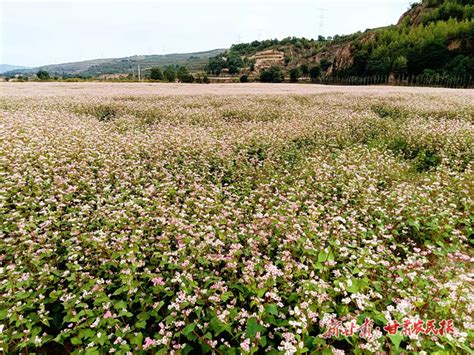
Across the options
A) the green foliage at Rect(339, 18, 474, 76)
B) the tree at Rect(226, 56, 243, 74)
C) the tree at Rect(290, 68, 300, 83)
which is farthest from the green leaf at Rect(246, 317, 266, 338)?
the tree at Rect(226, 56, 243, 74)

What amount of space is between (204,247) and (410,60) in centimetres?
10864

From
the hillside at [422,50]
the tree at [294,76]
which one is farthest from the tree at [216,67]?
the tree at [294,76]

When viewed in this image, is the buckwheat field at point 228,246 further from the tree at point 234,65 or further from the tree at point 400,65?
the tree at point 234,65

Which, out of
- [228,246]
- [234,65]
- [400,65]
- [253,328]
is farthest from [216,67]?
[253,328]

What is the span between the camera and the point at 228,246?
15.5 feet

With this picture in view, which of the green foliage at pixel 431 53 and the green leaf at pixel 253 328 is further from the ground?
the green foliage at pixel 431 53

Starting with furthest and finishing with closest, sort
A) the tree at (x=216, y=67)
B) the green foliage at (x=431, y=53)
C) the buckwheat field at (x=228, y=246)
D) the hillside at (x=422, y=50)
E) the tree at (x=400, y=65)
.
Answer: the tree at (x=216, y=67), the tree at (x=400, y=65), the hillside at (x=422, y=50), the green foliage at (x=431, y=53), the buckwheat field at (x=228, y=246)

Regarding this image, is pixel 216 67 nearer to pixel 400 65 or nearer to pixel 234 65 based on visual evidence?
pixel 234 65

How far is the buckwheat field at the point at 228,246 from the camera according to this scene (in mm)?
3268

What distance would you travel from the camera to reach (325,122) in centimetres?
1456

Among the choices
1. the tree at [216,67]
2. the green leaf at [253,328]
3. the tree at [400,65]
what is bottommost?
the green leaf at [253,328]

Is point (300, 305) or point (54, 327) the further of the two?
point (54, 327)

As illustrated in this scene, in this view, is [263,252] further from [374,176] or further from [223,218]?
[374,176]

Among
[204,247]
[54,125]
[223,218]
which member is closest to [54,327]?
[204,247]
